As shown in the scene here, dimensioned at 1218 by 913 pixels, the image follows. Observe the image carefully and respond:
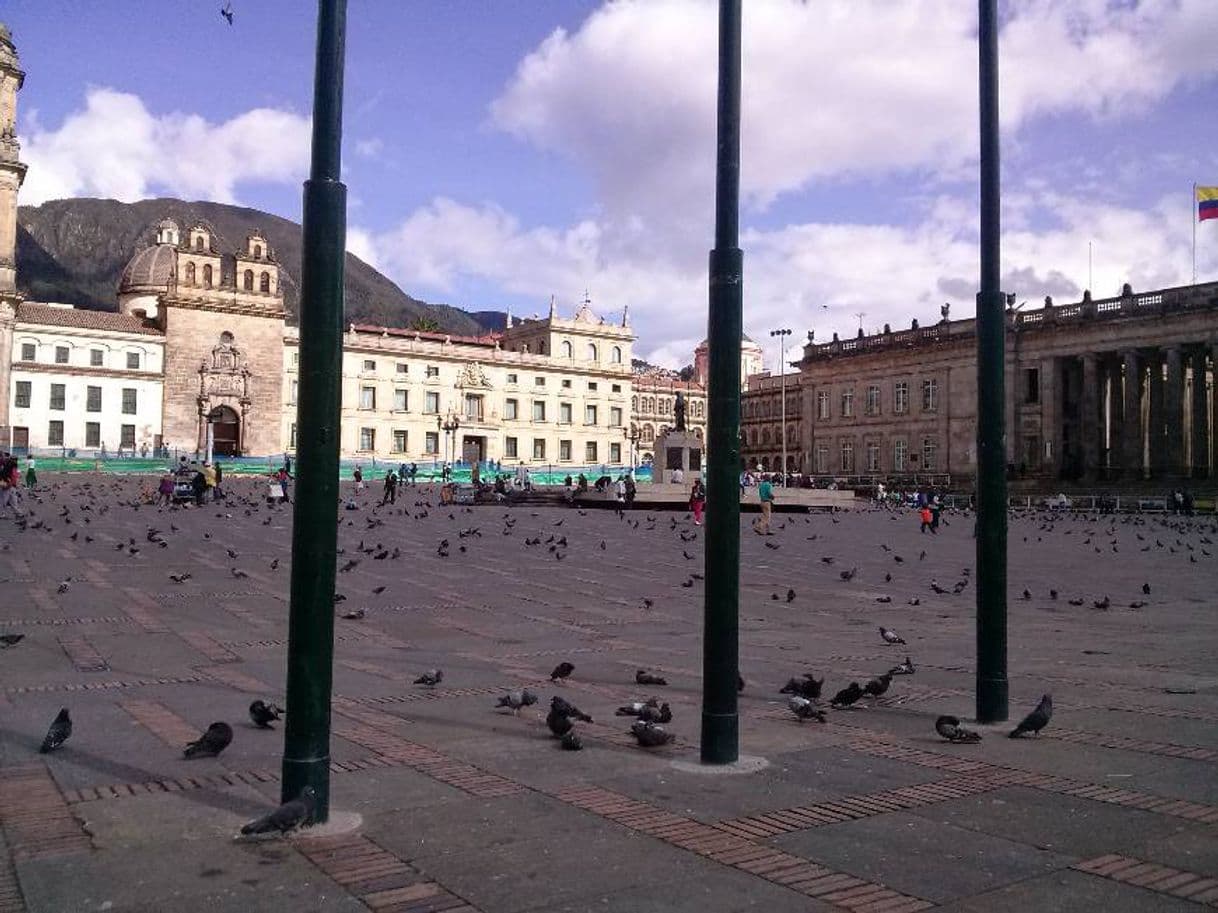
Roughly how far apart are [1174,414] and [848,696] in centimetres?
5934

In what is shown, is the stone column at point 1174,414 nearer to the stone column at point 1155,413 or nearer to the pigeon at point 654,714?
the stone column at point 1155,413

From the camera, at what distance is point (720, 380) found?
5.53 metres

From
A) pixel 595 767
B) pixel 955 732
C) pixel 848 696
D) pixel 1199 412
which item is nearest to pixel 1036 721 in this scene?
pixel 955 732

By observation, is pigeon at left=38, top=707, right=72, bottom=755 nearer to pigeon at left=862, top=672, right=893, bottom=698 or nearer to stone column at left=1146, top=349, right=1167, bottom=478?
pigeon at left=862, top=672, right=893, bottom=698

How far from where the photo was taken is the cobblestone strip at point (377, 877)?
3.60 meters

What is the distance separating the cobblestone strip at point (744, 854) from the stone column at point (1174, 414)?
61.3 m

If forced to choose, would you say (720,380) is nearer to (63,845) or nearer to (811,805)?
(811,805)

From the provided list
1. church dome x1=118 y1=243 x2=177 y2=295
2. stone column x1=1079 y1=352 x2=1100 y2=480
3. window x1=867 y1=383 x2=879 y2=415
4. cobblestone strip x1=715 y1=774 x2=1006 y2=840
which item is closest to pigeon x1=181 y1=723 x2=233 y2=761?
cobblestone strip x1=715 y1=774 x2=1006 y2=840

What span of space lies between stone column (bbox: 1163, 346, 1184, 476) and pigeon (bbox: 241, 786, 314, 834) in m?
62.3

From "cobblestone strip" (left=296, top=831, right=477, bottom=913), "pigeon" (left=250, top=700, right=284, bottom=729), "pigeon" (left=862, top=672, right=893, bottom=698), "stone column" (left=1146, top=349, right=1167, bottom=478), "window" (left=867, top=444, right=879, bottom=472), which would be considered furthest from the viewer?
"window" (left=867, top=444, right=879, bottom=472)

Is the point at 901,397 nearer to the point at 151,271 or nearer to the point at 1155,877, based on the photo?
the point at 151,271

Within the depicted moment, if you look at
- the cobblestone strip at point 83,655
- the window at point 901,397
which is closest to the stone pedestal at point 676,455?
the window at point 901,397

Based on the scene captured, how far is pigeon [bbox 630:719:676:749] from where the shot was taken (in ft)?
18.9

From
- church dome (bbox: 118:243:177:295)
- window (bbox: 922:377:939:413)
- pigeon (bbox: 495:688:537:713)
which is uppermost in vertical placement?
church dome (bbox: 118:243:177:295)
